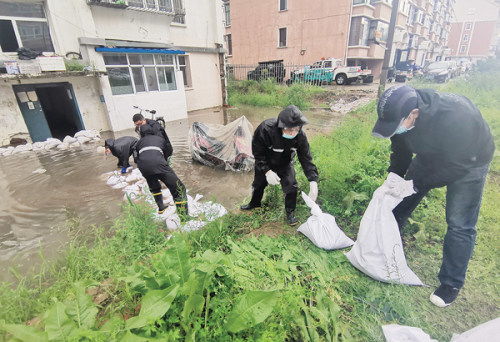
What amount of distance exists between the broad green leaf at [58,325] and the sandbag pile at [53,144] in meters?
7.88

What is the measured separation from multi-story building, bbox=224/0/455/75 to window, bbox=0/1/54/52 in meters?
15.9

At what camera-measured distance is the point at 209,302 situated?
1.38 metres

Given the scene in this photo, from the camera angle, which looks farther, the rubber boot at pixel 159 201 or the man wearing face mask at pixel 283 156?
the rubber boot at pixel 159 201

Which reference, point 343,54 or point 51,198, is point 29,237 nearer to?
point 51,198

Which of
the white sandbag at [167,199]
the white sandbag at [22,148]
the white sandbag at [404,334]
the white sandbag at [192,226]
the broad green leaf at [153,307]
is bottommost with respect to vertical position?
the white sandbag at [167,199]

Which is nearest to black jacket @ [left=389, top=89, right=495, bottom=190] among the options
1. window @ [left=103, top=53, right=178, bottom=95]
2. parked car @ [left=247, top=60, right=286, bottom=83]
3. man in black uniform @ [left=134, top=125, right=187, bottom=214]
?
man in black uniform @ [left=134, top=125, right=187, bottom=214]

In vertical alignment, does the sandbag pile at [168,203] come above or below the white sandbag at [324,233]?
below

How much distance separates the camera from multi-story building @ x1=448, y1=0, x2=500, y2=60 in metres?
37.2

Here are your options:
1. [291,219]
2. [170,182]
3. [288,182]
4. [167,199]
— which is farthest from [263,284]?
[167,199]

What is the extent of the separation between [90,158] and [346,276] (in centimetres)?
688

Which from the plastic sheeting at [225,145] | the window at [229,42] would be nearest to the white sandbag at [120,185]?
the plastic sheeting at [225,145]

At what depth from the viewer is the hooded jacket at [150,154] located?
325 cm

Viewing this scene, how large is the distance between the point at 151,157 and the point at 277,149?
1.69 metres

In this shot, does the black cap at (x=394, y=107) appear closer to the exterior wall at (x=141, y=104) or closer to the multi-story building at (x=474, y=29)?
the exterior wall at (x=141, y=104)
